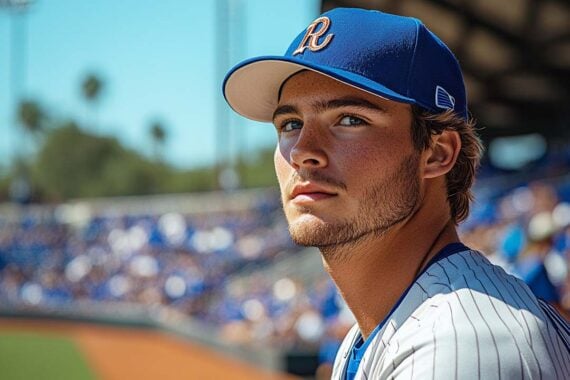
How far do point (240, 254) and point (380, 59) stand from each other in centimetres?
1868

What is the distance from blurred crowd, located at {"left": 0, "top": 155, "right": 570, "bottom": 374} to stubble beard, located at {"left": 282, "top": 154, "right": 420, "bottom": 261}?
3.09m

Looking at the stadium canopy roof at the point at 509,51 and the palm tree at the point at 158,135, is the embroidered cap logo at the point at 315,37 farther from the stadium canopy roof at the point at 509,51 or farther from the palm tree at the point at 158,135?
the palm tree at the point at 158,135

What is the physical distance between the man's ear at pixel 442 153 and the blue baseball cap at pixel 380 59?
0.17 ft

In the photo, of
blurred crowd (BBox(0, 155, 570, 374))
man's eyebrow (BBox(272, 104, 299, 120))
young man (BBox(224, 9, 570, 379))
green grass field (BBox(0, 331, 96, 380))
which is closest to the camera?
young man (BBox(224, 9, 570, 379))

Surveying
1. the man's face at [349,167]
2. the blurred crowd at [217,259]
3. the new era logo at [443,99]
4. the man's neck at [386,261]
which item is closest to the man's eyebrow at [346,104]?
the man's face at [349,167]

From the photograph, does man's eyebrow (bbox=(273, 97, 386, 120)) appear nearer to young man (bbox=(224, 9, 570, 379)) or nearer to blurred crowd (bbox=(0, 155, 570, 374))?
young man (bbox=(224, 9, 570, 379))

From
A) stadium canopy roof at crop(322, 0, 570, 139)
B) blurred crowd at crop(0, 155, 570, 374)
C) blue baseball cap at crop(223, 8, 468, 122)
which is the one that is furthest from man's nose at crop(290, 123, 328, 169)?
stadium canopy roof at crop(322, 0, 570, 139)

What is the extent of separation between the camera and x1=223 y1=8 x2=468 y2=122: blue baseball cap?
Answer: 1254mm

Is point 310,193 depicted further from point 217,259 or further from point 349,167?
point 217,259

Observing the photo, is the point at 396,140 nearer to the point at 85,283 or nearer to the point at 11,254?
the point at 85,283

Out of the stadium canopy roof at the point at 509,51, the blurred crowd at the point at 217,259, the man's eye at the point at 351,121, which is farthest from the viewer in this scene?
the stadium canopy roof at the point at 509,51

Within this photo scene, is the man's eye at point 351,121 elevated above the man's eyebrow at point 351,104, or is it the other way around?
the man's eyebrow at point 351,104

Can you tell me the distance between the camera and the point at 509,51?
1447 centimetres

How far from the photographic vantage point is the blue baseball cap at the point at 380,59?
1.25 m
